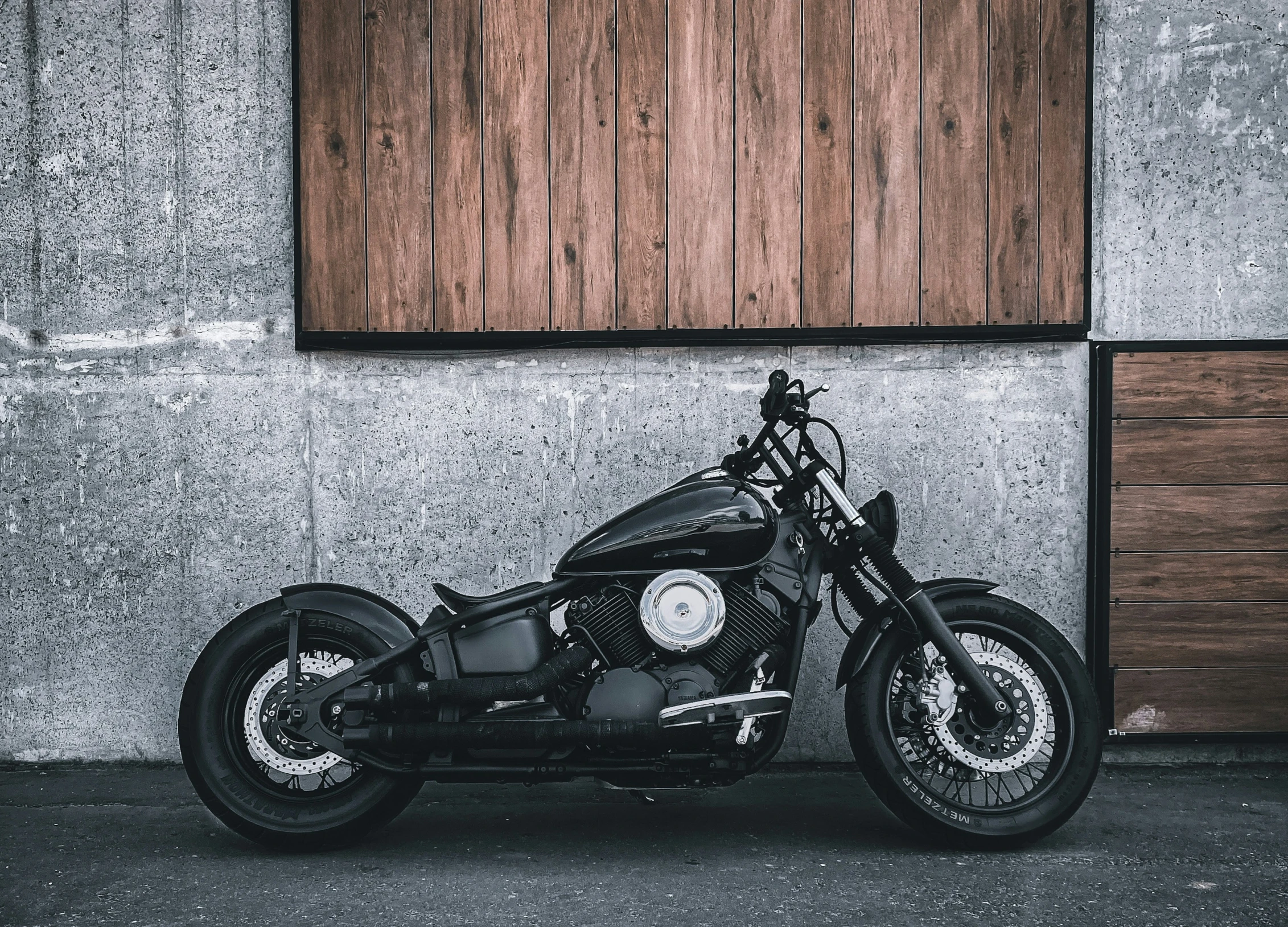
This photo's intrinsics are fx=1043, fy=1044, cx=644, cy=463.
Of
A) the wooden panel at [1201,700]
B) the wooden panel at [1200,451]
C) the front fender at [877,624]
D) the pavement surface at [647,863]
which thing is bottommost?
the pavement surface at [647,863]

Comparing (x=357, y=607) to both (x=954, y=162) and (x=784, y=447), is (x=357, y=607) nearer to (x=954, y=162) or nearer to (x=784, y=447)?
(x=784, y=447)

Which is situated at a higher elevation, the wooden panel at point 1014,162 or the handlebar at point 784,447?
the wooden panel at point 1014,162

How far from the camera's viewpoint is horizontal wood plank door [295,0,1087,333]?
410 centimetres

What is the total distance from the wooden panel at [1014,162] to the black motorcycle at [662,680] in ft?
4.33

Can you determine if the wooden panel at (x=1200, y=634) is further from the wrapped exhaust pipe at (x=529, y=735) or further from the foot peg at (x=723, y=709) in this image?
the wrapped exhaust pipe at (x=529, y=735)

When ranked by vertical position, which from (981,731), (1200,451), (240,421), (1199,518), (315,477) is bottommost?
(981,731)

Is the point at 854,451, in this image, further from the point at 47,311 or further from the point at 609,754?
the point at 47,311

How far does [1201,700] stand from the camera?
4117mm

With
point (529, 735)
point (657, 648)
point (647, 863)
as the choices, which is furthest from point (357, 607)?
point (647, 863)

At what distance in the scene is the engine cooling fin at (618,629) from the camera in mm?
3174

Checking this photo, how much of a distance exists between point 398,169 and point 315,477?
1.26 meters

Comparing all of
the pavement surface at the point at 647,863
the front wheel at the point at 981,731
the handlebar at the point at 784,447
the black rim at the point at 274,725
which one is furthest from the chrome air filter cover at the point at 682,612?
the black rim at the point at 274,725

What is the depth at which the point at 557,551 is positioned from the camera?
4.15 metres

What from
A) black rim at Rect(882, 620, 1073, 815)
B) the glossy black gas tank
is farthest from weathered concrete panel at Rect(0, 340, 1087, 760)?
the glossy black gas tank
